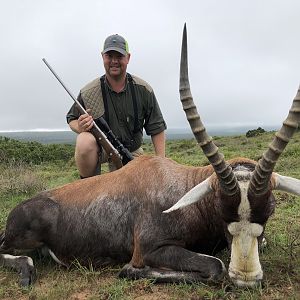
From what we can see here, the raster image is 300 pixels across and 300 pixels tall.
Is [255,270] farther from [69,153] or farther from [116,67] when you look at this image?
[69,153]

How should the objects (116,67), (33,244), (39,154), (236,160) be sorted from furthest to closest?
(39,154), (116,67), (33,244), (236,160)

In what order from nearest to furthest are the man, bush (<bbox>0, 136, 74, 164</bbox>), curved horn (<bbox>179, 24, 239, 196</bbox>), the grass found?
curved horn (<bbox>179, 24, 239, 196</bbox>) < the grass < the man < bush (<bbox>0, 136, 74, 164</bbox>)

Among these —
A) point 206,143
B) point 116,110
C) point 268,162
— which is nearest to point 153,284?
point 206,143

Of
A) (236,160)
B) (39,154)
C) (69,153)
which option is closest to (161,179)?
(236,160)

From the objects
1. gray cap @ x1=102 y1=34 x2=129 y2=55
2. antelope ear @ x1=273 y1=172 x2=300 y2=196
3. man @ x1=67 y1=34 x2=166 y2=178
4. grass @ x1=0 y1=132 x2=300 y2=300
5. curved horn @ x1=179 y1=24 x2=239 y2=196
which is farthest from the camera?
gray cap @ x1=102 y1=34 x2=129 y2=55

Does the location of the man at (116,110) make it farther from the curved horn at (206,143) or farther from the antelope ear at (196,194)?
the curved horn at (206,143)

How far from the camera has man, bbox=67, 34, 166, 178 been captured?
25.2 ft

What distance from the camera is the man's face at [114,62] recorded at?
7.91 meters

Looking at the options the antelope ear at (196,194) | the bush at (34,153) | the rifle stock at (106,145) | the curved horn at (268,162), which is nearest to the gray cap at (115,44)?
the rifle stock at (106,145)

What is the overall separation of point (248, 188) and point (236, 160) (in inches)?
28.6

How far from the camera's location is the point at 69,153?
2886cm

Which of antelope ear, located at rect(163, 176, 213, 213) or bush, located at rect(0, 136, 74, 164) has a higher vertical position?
antelope ear, located at rect(163, 176, 213, 213)

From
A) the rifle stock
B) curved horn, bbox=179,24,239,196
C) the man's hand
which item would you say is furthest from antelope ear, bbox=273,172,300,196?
the man's hand

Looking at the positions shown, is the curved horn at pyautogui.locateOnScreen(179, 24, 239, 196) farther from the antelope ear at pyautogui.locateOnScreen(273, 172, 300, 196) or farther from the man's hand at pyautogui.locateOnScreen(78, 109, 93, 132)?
the man's hand at pyautogui.locateOnScreen(78, 109, 93, 132)
